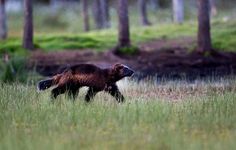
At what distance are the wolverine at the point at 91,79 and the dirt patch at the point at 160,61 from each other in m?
8.18

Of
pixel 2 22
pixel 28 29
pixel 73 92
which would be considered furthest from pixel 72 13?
pixel 73 92

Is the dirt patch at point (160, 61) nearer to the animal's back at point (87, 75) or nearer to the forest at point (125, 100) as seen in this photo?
the forest at point (125, 100)

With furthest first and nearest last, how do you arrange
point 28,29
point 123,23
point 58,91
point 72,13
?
point 72,13 → point 28,29 → point 123,23 → point 58,91

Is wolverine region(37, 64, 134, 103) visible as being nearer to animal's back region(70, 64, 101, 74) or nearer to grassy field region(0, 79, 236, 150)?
animal's back region(70, 64, 101, 74)

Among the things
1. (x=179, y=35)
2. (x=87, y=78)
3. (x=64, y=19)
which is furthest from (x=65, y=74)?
(x=64, y=19)

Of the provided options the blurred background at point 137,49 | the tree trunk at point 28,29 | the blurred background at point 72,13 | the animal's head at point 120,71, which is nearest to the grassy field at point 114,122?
the animal's head at point 120,71

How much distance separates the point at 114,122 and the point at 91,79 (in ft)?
10.1

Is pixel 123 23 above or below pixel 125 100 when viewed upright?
above

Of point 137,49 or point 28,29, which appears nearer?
point 137,49

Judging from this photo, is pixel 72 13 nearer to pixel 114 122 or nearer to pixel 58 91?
pixel 58 91

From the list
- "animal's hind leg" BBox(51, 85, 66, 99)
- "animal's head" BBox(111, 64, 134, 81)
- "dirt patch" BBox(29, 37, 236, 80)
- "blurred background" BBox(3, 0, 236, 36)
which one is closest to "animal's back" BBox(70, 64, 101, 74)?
"animal's head" BBox(111, 64, 134, 81)

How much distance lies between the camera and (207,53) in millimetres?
26594

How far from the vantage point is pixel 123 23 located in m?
29.0

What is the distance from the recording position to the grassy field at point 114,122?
9469 mm
